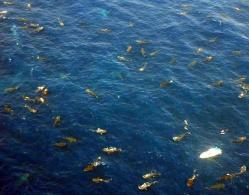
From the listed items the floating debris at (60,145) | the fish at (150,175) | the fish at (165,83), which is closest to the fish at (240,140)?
the fish at (150,175)

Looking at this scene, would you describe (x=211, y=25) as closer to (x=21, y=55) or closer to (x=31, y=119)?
(x=21, y=55)

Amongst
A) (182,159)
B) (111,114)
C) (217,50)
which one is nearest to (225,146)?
(182,159)

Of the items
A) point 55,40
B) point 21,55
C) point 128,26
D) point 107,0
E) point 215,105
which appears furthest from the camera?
point 107,0

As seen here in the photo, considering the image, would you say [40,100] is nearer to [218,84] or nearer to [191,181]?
[191,181]

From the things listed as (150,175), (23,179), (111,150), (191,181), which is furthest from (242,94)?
(23,179)

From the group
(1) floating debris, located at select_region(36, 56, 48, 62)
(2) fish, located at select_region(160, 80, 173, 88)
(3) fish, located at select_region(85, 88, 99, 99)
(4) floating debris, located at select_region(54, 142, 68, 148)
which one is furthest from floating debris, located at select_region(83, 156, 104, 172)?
(1) floating debris, located at select_region(36, 56, 48, 62)

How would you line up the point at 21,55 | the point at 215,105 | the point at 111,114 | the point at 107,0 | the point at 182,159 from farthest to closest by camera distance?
the point at 107,0 < the point at 21,55 < the point at 215,105 < the point at 111,114 < the point at 182,159
